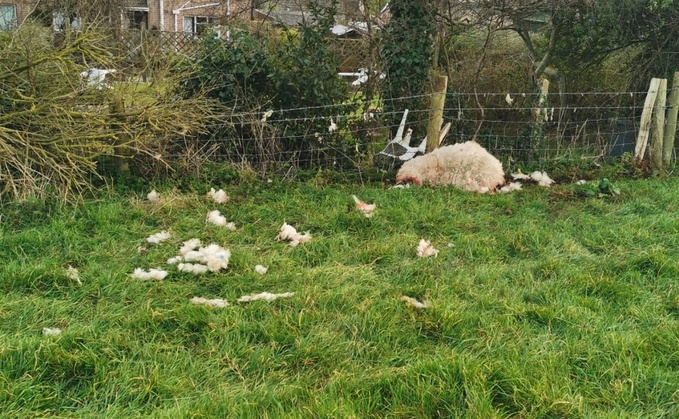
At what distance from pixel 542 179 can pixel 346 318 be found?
4.50 m

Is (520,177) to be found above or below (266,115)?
below

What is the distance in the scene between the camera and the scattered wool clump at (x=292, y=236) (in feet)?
15.3

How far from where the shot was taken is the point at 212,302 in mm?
3539

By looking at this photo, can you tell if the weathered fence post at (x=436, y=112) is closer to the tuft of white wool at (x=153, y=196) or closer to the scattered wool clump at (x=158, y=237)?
the tuft of white wool at (x=153, y=196)

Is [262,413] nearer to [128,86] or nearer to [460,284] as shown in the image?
[460,284]

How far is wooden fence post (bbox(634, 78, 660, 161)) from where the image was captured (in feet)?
24.8

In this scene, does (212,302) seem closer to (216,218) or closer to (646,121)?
(216,218)

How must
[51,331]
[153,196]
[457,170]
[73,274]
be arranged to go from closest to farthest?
[51,331] < [73,274] < [153,196] < [457,170]

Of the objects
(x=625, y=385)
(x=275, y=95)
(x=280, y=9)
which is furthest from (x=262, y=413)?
(x=280, y=9)

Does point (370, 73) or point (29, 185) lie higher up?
point (370, 73)

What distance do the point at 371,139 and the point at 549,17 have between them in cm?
396

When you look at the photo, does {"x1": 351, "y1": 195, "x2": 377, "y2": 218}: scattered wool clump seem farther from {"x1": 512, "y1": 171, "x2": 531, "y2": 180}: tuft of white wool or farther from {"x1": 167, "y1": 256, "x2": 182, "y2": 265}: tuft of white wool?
{"x1": 512, "y1": 171, "x2": 531, "y2": 180}: tuft of white wool

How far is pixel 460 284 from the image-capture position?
3844 millimetres

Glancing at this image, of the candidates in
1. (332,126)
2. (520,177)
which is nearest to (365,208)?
(332,126)
